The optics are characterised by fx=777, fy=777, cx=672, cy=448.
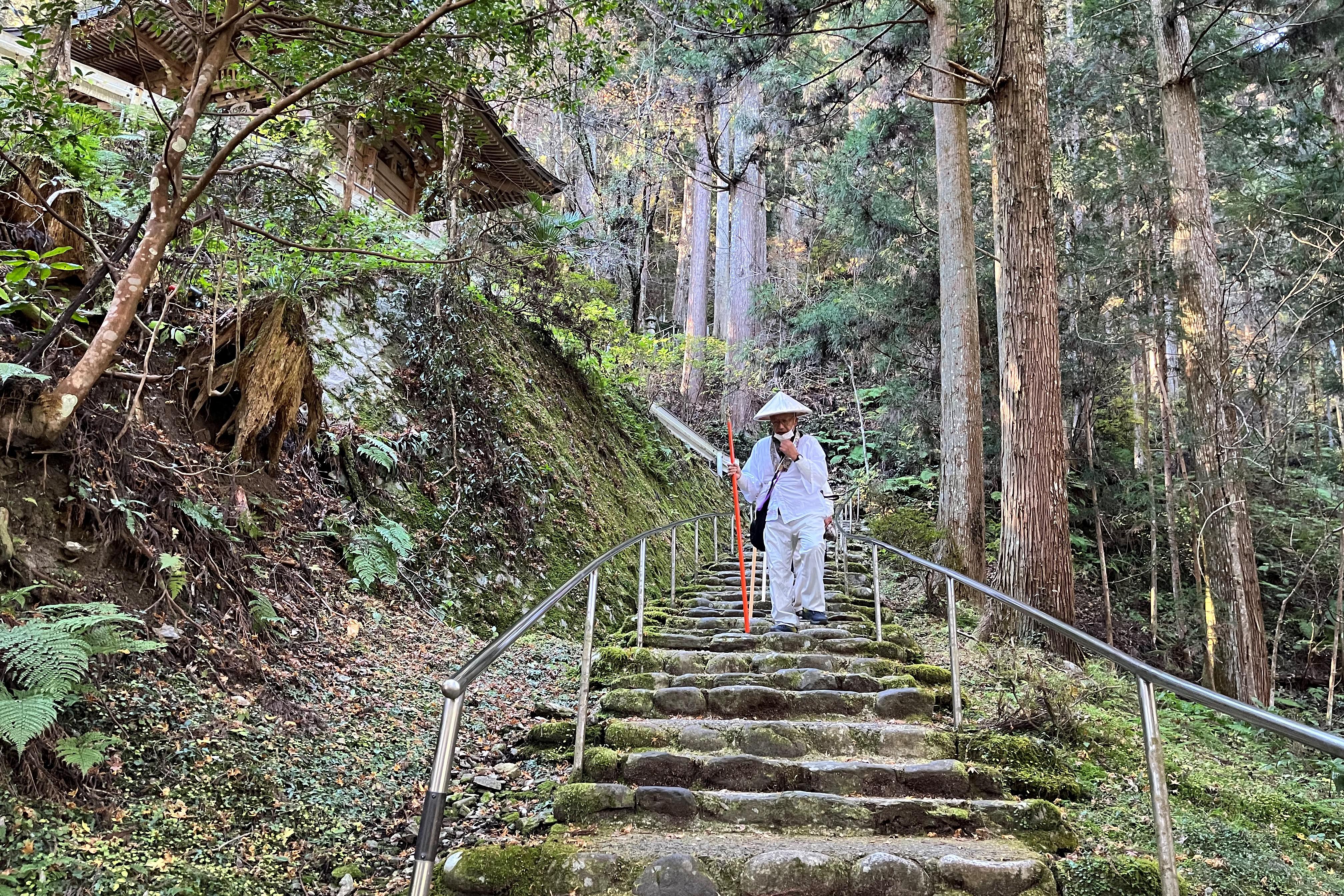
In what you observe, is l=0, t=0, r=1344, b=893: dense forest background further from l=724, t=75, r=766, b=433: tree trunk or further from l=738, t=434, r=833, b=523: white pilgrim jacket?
l=724, t=75, r=766, b=433: tree trunk

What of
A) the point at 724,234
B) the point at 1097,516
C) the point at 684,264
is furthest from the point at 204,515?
the point at 684,264

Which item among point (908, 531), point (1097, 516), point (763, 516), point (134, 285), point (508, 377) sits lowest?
point (908, 531)

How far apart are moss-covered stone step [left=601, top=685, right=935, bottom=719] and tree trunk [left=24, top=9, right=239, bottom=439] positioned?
3.25m

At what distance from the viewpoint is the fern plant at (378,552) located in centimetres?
558

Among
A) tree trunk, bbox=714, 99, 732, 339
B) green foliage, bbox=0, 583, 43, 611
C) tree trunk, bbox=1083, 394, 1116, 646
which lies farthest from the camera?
tree trunk, bbox=714, 99, 732, 339

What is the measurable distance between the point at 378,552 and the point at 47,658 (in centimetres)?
281

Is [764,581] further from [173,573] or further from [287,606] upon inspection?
[173,573]

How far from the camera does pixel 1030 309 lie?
7.23 meters

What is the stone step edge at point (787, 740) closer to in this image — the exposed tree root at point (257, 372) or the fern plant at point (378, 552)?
the fern plant at point (378, 552)

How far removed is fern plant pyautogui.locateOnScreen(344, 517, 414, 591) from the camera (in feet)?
18.3

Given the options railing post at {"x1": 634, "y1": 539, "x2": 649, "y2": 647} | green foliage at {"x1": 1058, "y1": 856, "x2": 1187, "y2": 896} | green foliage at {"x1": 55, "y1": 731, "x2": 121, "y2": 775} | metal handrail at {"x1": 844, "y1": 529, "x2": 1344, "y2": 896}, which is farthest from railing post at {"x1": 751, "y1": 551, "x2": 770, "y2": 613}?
green foliage at {"x1": 55, "y1": 731, "x2": 121, "y2": 775}

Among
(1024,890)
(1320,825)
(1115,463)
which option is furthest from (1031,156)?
(1115,463)

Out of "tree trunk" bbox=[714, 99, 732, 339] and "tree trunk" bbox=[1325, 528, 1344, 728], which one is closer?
"tree trunk" bbox=[1325, 528, 1344, 728]

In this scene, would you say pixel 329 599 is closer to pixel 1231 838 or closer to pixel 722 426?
pixel 1231 838
